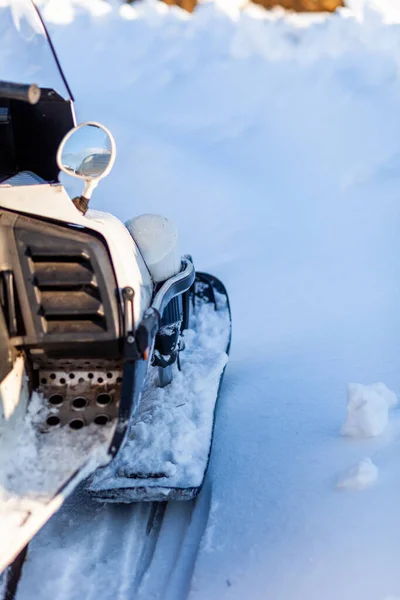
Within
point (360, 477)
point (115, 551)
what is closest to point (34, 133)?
point (115, 551)

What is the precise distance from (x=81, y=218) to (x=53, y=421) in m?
0.62

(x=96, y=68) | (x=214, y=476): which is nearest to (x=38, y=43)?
(x=214, y=476)

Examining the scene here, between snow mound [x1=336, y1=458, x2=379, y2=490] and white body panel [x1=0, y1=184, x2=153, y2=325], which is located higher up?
white body panel [x1=0, y1=184, x2=153, y2=325]

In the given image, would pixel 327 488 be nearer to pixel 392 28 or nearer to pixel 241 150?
pixel 241 150

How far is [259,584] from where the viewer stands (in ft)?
6.30

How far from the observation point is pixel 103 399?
2.16 meters

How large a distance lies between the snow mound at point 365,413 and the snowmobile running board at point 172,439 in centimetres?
51

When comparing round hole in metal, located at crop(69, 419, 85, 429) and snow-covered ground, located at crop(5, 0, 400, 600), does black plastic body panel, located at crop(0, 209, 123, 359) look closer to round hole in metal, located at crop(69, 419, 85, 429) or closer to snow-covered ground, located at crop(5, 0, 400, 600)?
round hole in metal, located at crop(69, 419, 85, 429)

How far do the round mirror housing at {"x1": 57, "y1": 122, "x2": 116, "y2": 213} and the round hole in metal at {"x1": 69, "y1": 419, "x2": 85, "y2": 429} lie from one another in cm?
74

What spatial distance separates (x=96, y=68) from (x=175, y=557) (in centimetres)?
562

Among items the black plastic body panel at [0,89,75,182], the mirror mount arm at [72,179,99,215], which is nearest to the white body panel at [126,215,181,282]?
the mirror mount arm at [72,179,99,215]

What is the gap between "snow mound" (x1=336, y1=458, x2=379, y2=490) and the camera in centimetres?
210

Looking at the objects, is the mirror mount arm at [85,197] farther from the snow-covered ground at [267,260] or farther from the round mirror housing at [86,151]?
the snow-covered ground at [267,260]

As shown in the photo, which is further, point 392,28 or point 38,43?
point 392,28
